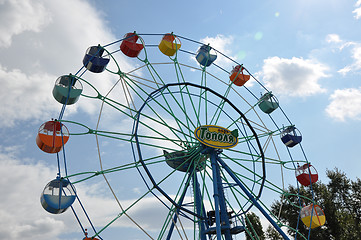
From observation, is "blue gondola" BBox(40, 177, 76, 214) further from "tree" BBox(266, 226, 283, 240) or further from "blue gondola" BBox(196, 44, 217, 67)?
"tree" BBox(266, 226, 283, 240)

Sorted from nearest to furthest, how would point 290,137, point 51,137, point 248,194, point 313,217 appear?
1. point 51,137
2. point 248,194
3. point 313,217
4. point 290,137

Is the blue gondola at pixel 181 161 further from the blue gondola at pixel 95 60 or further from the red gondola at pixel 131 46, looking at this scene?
the red gondola at pixel 131 46

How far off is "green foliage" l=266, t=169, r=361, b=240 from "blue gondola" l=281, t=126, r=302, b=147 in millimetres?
7194

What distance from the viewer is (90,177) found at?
10062mm

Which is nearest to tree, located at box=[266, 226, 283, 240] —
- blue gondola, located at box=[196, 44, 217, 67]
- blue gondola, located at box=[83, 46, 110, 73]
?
blue gondola, located at box=[196, 44, 217, 67]

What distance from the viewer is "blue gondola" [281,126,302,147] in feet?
46.5

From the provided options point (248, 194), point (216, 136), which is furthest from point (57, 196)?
point (248, 194)

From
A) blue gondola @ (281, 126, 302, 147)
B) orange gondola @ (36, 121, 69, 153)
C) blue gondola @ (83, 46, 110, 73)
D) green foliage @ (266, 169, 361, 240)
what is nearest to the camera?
orange gondola @ (36, 121, 69, 153)

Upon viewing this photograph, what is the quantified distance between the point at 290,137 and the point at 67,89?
32.5 ft

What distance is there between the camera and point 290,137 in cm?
1416

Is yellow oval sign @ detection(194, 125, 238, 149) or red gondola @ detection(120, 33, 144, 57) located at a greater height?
red gondola @ detection(120, 33, 144, 57)

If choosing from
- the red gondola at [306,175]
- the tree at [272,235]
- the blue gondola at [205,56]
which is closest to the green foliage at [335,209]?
the tree at [272,235]

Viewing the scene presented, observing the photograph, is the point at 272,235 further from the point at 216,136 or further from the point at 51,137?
the point at 51,137

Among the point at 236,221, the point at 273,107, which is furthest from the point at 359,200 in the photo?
the point at 236,221
